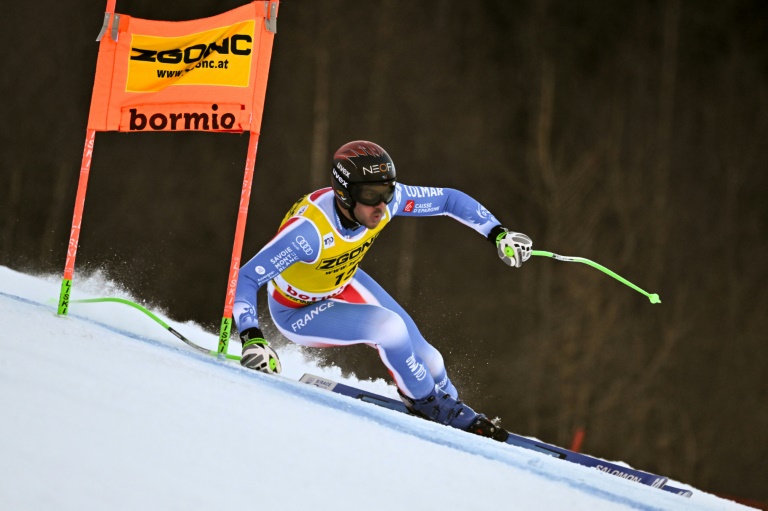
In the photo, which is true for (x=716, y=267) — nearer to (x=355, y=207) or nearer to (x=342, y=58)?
(x=342, y=58)

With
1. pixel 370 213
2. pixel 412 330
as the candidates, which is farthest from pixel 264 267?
pixel 412 330

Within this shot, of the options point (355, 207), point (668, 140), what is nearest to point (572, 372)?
point (668, 140)

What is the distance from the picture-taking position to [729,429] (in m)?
8.14

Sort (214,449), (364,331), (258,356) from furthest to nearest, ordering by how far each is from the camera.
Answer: (364,331), (258,356), (214,449)

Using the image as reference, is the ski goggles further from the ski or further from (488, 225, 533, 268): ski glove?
the ski

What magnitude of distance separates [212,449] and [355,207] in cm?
178

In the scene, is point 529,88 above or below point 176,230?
above

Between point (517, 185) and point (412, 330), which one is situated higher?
point (517, 185)

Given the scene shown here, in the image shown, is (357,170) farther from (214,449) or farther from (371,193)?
(214,449)

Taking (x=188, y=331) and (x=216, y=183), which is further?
(x=216, y=183)

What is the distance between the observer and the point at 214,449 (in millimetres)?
1952

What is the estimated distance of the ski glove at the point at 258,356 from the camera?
3.27 meters

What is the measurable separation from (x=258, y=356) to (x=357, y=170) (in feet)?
2.84

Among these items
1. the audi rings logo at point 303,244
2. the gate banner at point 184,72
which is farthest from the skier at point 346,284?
the gate banner at point 184,72
